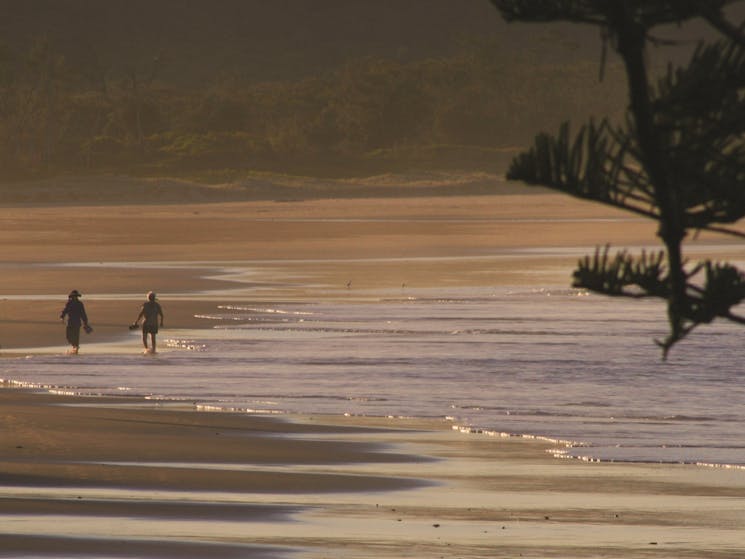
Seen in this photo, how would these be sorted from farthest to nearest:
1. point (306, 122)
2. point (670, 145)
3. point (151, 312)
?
1. point (306, 122)
2. point (151, 312)
3. point (670, 145)

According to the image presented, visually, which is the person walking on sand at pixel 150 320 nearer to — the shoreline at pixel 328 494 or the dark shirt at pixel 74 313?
the dark shirt at pixel 74 313

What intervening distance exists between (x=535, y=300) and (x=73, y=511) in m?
25.1

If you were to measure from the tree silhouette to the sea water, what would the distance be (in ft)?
36.7

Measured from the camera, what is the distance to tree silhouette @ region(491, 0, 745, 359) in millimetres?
5719

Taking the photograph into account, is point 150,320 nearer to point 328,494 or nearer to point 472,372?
point 472,372

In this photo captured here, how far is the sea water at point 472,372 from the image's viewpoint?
19875 mm

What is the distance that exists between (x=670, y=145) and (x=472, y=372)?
19425 mm

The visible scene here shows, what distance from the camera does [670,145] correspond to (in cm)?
609

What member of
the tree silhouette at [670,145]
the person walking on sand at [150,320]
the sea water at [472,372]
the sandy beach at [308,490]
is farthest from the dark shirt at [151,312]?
the tree silhouette at [670,145]

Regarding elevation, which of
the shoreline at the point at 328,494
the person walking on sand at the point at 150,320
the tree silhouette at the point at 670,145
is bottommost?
the shoreline at the point at 328,494

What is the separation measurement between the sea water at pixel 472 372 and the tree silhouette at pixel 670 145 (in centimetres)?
1119

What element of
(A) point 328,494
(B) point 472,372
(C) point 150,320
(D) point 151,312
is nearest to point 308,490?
(A) point 328,494

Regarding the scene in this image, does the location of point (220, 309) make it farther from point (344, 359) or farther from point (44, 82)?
point (44, 82)

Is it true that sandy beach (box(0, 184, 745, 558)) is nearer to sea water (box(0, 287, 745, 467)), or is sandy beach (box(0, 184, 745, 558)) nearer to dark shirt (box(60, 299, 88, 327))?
sea water (box(0, 287, 745, 467))
